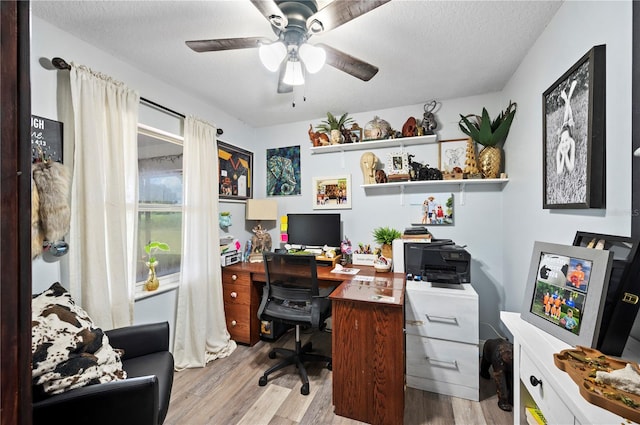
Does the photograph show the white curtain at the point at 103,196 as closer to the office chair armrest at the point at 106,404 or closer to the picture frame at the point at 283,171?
the office chair armrest at the point at 106,404

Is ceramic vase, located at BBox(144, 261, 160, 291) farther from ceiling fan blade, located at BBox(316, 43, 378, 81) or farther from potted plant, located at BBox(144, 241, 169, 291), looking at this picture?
ceiling fan blade, located at BBox(316, 43, 378, 81)

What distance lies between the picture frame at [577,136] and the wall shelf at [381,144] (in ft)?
3.25

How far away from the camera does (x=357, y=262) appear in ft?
8.54

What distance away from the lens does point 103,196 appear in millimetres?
1589

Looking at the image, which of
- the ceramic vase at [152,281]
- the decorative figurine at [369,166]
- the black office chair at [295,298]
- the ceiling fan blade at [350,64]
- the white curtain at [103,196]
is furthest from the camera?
the decorative figurine at [369,166]

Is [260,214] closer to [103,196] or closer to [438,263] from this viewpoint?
[103,196]

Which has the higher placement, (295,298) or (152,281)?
(152,281)

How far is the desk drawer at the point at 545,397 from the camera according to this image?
74 centimetres

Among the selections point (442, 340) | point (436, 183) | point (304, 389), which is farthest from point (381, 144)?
point (304, 389)

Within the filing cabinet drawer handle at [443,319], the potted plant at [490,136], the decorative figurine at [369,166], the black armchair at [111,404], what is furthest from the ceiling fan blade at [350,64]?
the black armchair at [111,404]

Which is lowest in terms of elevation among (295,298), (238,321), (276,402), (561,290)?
(276,402)

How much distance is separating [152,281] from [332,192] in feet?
6.23

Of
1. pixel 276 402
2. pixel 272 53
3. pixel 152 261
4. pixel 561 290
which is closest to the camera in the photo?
pixel 561 290

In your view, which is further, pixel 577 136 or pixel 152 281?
pixel 152 281
